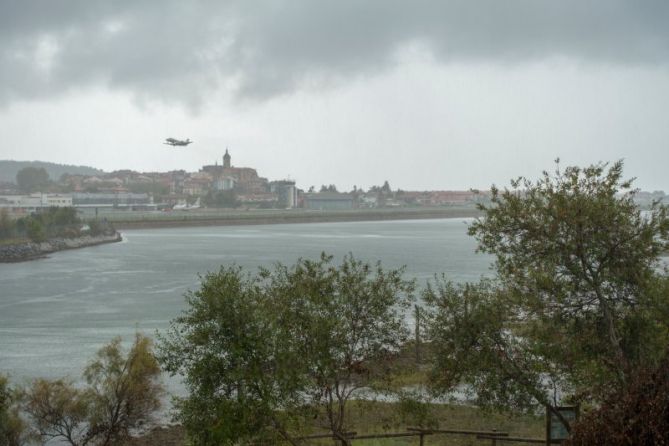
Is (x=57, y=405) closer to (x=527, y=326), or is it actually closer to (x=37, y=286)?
(x=527, y=326)

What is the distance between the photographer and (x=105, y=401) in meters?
12.8

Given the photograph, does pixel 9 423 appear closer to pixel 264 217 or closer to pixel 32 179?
pixel 264 217

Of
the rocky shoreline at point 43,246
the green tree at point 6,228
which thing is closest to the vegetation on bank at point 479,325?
the rocky shoreline at point 43,246

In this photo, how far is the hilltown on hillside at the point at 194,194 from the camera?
131250 millimetres

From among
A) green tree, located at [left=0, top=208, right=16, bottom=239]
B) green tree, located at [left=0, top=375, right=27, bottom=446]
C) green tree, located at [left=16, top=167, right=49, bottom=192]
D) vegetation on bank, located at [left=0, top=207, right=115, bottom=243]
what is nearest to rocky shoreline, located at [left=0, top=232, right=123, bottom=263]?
vegetation on bank, located at [left=0, top=207, right=115, bottom=243]

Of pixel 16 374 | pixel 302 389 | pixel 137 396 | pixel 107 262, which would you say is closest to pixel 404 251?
pixel 107 262

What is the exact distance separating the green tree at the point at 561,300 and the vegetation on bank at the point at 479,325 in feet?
0.06

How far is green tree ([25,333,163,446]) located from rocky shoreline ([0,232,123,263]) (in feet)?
143

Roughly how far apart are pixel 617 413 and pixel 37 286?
115 ft

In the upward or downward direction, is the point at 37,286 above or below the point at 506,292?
below

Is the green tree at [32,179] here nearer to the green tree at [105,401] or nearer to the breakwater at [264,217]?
the breakwater at [264,217]

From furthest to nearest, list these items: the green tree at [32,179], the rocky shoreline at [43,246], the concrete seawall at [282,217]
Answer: the green tree at [32,179]
the concrete seawall at [282,217]
the rocky shoreline at [43,246]

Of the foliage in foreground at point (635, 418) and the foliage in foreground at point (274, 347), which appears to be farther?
the foliage in foreground at point (274, 347)

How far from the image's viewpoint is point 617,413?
19.8 feet
